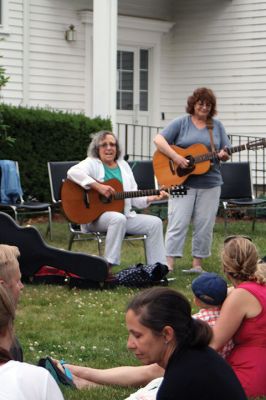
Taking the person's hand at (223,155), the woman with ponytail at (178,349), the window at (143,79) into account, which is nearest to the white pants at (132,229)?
the person's hand at (223,155)

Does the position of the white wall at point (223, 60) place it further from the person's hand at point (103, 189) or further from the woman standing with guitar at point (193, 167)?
the person's hand at point (103, 189)

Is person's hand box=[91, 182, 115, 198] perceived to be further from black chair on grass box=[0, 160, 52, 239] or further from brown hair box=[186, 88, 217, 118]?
black chair on grass box=[0, 160, 52, 239]

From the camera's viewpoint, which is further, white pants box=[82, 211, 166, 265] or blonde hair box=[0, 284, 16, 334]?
white pants box=[82, 211, 166, 265]

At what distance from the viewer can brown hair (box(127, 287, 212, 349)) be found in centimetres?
354

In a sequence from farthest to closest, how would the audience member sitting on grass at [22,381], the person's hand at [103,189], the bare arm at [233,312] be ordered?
the person's hand at [103,189] < the bare arm at [233,312] < the audience member sitting on grass at [22,381]

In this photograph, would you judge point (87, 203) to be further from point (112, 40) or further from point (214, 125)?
point (112, 40)

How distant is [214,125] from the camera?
937 cm

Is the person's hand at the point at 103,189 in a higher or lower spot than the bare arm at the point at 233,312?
higher

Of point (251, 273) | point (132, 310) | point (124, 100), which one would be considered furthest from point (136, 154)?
point (132, 310)

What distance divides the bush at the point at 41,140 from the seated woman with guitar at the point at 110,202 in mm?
4611

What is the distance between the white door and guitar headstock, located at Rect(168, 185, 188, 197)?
27.6ft

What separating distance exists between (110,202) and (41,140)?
5.14 m

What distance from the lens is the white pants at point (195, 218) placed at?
9.30 meters

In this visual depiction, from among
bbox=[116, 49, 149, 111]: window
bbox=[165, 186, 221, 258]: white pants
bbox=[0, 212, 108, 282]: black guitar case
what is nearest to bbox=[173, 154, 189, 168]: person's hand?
bbox=[165, 186, 221, 258]: white pants
